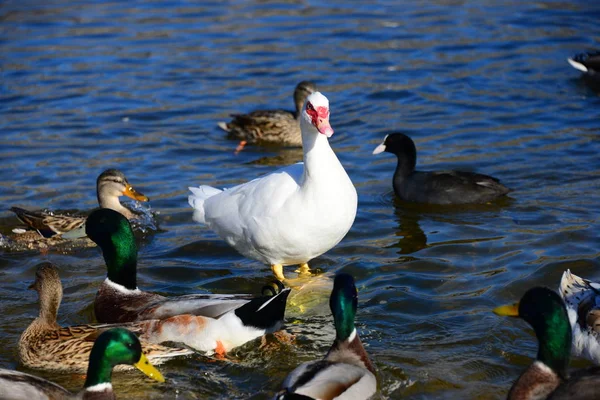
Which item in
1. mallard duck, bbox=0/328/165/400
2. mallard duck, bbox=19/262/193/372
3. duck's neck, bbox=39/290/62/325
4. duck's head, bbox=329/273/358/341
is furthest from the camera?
duck's neck, bbox=39/290/62/325

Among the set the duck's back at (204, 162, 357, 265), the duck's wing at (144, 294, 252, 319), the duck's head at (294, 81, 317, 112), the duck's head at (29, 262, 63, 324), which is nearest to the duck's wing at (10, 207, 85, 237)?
the duck's back at (204, 162, 357, 265)

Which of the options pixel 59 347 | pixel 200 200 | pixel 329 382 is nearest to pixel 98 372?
pixel 59 347

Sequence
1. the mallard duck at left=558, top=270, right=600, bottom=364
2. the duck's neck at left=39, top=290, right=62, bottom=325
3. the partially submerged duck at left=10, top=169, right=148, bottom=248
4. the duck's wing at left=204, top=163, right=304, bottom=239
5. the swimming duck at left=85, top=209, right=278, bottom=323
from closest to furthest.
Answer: the mallard duck at left=558, top=270, right=600, bottom=364, the duck's neck at left=39, top=290, right=62, bottom=325, the swimming duck at left=85, top=209, right=278, bottom=323, the duck's wing at left=204, top=163, right=304, bottom=239, the partially submerged duck at left=10, top=169, right=148, bottom=248

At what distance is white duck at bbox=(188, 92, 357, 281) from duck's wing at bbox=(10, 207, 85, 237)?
6.50 ft

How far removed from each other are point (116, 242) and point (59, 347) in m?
1.02

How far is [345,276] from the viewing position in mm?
6402

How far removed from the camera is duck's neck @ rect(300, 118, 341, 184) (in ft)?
25.2

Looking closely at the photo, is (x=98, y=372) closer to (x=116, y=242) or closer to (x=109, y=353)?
(x=109, y=353)

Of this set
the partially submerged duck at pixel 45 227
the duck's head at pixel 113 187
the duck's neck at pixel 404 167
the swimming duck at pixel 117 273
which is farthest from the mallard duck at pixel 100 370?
the duck's neck at pixel 404 167

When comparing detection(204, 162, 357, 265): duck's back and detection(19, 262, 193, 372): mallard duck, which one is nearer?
detection(19, 262, 193, 372): mallard duck

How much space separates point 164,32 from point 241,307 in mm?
11787

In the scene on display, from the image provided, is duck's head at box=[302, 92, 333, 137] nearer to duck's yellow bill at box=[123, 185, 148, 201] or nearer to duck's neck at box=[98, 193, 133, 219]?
duck's yellow bill at box=[123, 185, 148, 201]

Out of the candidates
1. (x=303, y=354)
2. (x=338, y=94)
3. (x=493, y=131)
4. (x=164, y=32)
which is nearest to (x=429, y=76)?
(x=338, y=94)

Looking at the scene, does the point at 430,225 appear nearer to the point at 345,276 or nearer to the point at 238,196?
the point at 238,196
